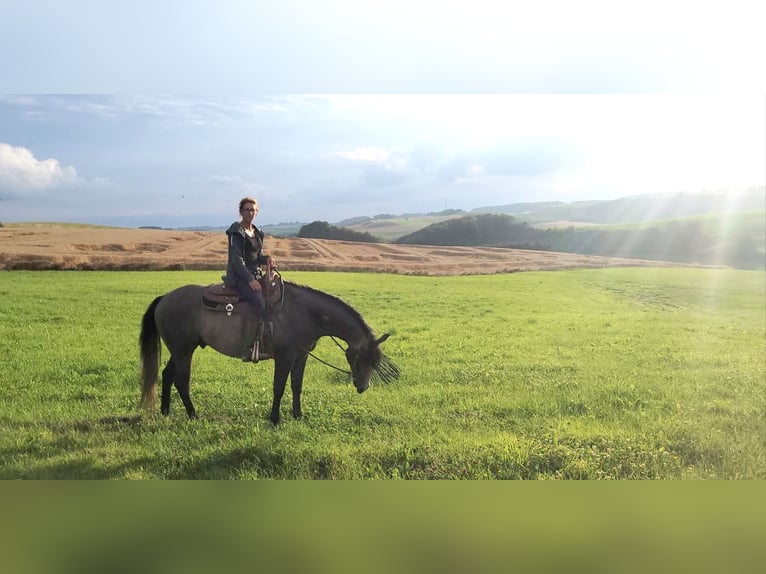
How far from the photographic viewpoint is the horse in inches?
166

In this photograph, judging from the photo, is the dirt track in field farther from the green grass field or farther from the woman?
the woman

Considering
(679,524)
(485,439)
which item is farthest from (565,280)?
(679,524)

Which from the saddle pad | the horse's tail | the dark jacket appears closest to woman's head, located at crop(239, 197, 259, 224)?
the dark jacket

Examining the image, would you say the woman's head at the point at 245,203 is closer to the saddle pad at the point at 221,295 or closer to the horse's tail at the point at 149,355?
the saddle pad at the point at 221,295

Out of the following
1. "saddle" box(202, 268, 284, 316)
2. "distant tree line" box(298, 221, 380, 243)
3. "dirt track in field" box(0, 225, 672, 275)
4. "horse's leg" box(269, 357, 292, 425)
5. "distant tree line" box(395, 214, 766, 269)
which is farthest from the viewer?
"distant tree line" box(395, 214, 766, 269)

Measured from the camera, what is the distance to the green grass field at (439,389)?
4020mm

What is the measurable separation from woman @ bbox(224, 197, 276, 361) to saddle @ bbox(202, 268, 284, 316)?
0.04 meters

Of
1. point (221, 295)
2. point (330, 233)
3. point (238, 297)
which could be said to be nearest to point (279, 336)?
point (238, 297)

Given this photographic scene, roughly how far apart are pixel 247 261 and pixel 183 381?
118 cm

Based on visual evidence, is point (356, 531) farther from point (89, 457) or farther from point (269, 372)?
point (89, 457)

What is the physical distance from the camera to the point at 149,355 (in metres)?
4.42

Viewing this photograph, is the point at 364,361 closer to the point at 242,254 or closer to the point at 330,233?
the point at 242,254

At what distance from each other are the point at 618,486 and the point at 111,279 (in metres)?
4.84

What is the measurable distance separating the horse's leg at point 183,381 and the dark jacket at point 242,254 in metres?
0.83
